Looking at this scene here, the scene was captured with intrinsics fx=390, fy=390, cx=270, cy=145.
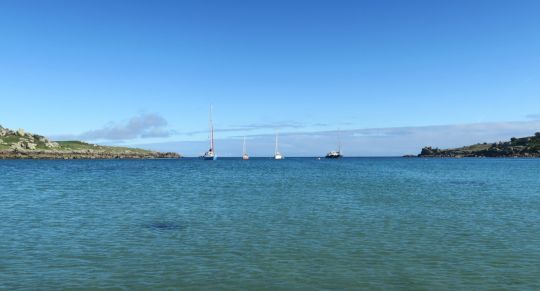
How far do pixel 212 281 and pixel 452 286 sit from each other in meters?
11.0

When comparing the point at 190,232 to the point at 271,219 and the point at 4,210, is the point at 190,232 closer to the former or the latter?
the point at 271,219

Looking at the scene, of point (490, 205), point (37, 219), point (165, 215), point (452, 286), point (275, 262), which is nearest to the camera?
point (452, 286)

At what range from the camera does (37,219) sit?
34.8m

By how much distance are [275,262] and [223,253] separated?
3657mm

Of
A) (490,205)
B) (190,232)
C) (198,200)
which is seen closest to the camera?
(190,232)

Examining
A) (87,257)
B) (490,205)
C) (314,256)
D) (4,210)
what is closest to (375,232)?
(314,256)

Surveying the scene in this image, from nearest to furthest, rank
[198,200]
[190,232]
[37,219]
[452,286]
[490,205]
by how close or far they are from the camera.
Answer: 1. [452,286]
2. [190,232]
3. [37,219]
4. [490,205]
5. [198,200]

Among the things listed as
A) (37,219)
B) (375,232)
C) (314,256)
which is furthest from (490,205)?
(37,219)

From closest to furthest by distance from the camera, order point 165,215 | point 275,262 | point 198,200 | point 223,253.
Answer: point 275,262
point 223,253
point 165,215
point 198,200

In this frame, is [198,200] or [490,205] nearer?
[490,205]

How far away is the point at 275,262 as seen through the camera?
21.4 m

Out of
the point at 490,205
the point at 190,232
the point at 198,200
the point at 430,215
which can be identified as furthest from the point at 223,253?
the point at 490,205

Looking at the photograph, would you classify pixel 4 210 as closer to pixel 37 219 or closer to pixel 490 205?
pixel 37 219

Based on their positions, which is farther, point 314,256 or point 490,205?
point 490,205
